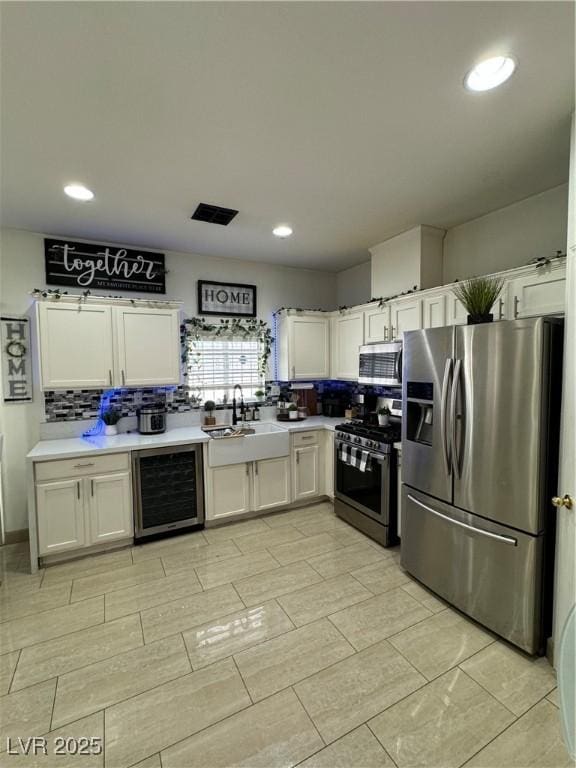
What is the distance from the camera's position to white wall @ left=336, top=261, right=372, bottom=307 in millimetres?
4293

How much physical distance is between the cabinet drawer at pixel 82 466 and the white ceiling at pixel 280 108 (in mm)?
1985

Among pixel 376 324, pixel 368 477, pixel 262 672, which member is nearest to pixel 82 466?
pixel 262 672

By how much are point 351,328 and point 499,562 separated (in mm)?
2601

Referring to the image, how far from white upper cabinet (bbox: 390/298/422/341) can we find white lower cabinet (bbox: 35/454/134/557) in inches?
106

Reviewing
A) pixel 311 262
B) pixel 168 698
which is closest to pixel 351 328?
pixel 311 262

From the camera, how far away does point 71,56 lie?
1.38 m

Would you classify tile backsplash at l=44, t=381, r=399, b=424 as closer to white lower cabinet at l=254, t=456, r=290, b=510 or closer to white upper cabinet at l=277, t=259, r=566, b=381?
white upper cabinet at l=277, t=259, r=566, b=381

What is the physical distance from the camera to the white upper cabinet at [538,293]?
2053 mm

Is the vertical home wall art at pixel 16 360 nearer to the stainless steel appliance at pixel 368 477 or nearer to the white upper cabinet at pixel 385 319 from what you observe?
the white upper cabinet at pixel 385 319

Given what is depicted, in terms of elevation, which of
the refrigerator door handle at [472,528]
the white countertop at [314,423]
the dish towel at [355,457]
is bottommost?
the refrigerator door handle at [472,528]

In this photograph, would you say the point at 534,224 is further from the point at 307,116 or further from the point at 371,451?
the point at 371,451

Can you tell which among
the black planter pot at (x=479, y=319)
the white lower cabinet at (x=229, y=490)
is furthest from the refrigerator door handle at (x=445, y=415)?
the white lower cabinet at (x=229, y=490)

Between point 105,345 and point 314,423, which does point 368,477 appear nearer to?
point 314,423

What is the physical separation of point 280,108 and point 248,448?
8.84 feet
